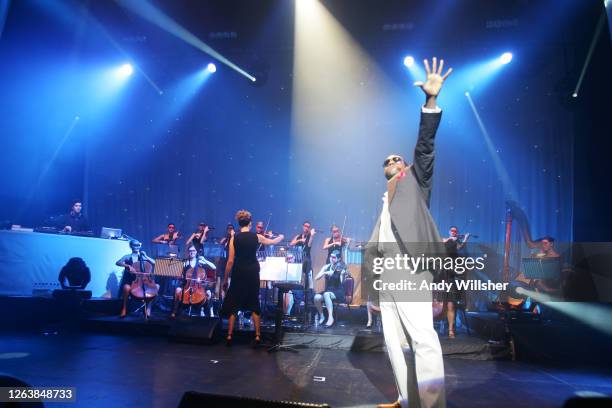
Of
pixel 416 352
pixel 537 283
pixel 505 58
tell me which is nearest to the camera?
pixel 416 352

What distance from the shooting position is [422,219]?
2650mm

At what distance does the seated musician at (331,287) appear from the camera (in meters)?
8.30

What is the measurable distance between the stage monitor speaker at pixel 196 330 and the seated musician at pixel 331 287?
2666 millimetres

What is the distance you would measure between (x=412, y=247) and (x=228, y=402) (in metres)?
1.65

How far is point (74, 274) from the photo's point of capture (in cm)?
773

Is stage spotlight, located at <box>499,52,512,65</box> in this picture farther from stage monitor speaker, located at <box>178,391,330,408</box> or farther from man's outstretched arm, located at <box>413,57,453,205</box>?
stage monitor speaker, located at <box>178,391,330,408</box>

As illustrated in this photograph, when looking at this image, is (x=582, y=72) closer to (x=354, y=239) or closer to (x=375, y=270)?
(x=354, y=239)

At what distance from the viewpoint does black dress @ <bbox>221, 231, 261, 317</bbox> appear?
19.4 ft

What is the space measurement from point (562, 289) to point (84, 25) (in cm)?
1296

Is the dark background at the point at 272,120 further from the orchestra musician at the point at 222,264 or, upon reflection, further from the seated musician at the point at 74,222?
the orchestra musician at the point at 222,264

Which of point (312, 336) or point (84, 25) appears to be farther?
point (84, 25)

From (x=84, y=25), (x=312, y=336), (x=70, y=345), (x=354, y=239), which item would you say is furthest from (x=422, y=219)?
(x=84, y=25)

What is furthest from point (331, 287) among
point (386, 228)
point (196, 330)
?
point (386, 228)

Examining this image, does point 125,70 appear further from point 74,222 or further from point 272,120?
point 74,222
